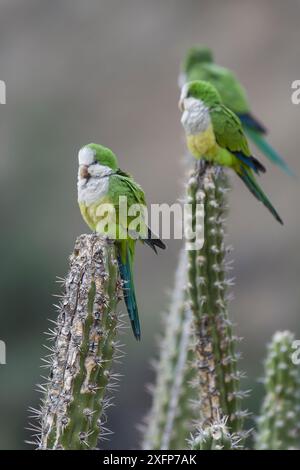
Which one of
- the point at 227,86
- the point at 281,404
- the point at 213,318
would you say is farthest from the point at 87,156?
the point at 227,86

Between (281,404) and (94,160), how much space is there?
125 centimetres

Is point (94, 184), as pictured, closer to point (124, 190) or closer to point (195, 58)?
point (124, 190)

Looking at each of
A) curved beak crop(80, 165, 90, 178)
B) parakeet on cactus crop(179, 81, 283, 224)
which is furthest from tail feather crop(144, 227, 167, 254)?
parakeet on cactus crop(179, 81, 283, 224)

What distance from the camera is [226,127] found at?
9.06 ft

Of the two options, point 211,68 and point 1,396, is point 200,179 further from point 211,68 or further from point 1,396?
point 1,396

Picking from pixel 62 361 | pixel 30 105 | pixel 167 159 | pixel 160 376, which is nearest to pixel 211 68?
pixel 160 376

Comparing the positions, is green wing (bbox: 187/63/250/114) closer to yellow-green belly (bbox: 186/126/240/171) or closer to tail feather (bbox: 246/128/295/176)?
tail feather (bbox: 246/128/295/176)

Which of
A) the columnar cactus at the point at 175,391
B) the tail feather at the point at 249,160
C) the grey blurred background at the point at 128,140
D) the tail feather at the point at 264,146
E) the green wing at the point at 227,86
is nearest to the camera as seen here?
the tail feather at the point at 249,160

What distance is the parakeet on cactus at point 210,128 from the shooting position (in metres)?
2.73

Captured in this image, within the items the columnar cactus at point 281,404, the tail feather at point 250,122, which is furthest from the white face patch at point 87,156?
the tail feather at point 250,122

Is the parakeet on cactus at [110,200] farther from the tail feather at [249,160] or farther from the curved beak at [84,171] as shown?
the tail feather at [249,160]
